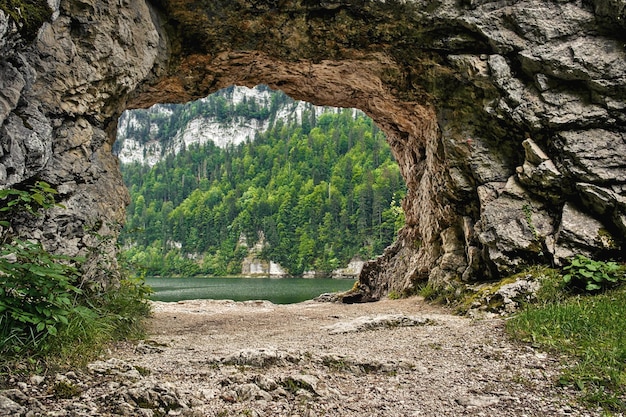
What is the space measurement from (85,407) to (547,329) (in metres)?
5.61

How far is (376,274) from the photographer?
64.7 ft

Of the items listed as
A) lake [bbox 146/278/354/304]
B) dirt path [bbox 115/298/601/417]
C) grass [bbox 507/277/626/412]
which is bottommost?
lake [bbox 146/278/354/304]

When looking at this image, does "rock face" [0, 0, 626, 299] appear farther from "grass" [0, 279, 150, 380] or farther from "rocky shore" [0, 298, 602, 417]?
"rocky shore" [0, 298, 602, 417]

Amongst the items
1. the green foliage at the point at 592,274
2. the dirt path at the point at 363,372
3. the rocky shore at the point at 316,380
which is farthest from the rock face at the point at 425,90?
the rocky shore at the point at 316,380

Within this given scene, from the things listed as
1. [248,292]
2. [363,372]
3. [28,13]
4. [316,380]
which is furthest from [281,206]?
[316,380]

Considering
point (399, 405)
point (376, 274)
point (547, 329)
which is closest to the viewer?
point (399, 405)

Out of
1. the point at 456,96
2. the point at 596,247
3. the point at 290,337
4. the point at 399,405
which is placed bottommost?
the point at 290,337

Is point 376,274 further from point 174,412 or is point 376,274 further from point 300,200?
point 300,200

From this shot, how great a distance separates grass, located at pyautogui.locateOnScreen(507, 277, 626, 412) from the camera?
13.4 feet

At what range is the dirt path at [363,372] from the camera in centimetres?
389

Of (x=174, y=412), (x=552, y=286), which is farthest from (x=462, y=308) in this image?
(x=174, y=412)

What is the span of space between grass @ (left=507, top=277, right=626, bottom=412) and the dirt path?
22 cm

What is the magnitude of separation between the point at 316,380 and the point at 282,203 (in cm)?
11331

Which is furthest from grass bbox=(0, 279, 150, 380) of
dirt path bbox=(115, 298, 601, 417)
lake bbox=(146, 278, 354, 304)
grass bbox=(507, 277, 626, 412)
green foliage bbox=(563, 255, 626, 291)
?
lake bbox=(146, 278, 354, 304)
